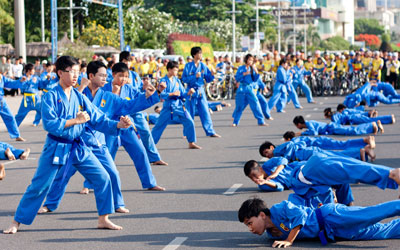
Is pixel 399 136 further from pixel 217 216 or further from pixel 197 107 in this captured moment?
pixel 217 216

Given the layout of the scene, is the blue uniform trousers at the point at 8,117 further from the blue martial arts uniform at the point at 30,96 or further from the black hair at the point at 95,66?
the black hair at the point at 95,66

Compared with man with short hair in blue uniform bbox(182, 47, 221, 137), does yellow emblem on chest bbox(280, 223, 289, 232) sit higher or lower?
lower

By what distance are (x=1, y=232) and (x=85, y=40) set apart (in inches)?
1778

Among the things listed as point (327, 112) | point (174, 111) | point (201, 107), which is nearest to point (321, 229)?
point (174, 111)

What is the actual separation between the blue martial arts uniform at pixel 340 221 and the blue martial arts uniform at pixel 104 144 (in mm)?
2135

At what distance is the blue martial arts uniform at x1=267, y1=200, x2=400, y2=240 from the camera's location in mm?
6695

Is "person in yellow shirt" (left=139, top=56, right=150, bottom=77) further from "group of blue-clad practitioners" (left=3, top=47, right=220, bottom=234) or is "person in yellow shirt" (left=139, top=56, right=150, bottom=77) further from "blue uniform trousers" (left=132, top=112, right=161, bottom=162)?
"group of blue-clad practitioners" (left=3, top=47, right=220, bottom=234)

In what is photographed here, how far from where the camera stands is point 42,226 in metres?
8.14

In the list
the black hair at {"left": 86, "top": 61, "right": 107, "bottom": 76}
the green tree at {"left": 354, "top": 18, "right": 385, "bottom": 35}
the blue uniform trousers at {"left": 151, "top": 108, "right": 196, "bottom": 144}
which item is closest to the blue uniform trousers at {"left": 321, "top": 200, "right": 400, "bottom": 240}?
the black hair at {"left": 86, "top": 61, "right": 107, "bottom": 76}

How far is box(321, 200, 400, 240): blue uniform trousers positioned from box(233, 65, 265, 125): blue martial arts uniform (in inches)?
507

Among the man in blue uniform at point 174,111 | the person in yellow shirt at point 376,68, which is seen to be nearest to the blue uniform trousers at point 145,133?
the man in blue uniform at point 174,111

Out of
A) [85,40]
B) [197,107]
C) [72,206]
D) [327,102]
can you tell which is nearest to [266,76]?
[327,102]

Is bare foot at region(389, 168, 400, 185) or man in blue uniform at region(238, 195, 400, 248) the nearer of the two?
bare foot at region(389, 168, 400, 185)

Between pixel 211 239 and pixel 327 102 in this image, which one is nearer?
pixel 211 239
